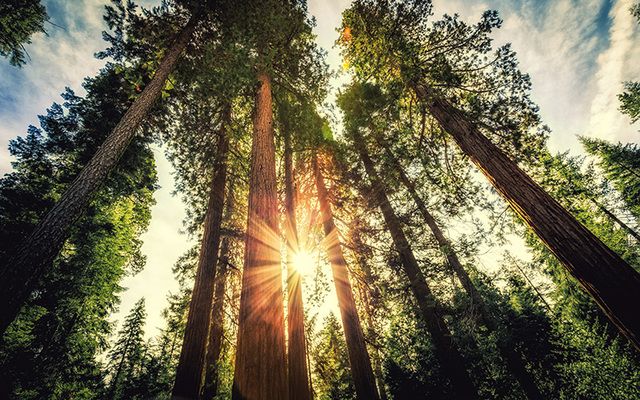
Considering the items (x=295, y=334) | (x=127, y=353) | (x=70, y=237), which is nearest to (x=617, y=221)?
(x=295, y=334)

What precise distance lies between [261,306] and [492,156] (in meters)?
4.50

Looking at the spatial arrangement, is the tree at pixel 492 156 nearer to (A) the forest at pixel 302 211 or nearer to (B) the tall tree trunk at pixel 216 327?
(A) the forest at pixel 302 211

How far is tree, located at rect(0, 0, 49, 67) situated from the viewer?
800 centimetres

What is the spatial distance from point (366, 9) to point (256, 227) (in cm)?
820

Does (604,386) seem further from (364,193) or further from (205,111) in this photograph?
(205,111)

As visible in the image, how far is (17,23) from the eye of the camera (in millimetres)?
8297

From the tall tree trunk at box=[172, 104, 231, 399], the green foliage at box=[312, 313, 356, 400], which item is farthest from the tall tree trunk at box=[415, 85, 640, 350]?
the green foliage at box=[312, 313, 356, 400]

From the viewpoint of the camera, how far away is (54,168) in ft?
36.3

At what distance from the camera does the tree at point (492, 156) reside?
102 inches

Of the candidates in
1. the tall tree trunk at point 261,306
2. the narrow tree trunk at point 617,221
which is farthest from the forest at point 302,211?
the narrow tree trunk at point 617,221

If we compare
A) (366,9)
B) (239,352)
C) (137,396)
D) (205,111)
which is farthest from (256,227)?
(137,396)

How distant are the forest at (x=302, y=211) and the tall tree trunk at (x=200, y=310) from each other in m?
Answer: 0.04

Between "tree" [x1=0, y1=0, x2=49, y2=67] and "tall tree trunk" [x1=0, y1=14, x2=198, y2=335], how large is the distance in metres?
6.23

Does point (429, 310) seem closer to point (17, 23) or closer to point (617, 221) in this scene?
point (17, 23)
